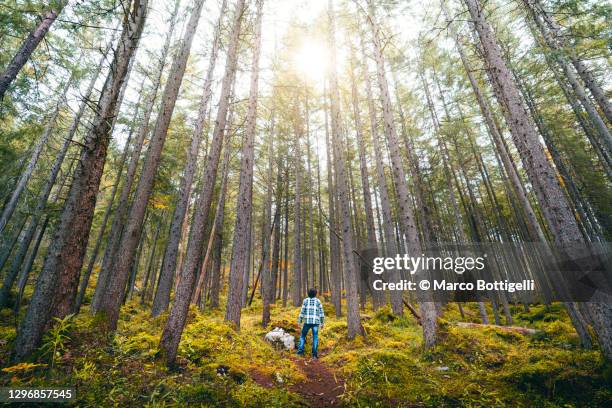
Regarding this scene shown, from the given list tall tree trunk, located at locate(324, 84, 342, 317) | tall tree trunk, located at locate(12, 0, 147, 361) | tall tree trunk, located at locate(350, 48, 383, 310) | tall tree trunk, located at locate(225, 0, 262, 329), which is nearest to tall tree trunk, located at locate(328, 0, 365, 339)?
tall tree trunk, located at locate(225, 0, 262, 329)

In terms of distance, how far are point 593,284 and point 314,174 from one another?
743 inches

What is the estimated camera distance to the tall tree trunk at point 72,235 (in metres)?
4.19

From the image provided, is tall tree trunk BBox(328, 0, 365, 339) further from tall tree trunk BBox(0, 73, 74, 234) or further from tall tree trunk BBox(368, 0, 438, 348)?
tall tree trunk BBox(0, 73, 74, 234)

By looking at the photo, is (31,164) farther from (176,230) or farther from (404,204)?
(404,204)

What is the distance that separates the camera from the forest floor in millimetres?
3680

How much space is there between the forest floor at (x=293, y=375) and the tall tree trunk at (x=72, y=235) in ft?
1.10

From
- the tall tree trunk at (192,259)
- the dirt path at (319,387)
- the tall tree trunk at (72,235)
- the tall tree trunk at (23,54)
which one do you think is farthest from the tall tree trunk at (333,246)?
the tall tree trunk at (23,54)

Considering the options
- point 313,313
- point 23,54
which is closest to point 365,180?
point 313,313

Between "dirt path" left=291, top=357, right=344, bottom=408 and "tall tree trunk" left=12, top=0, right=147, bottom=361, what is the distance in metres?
4.70

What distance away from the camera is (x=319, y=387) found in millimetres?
5270

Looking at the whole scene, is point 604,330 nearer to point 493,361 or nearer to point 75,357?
point 493,361

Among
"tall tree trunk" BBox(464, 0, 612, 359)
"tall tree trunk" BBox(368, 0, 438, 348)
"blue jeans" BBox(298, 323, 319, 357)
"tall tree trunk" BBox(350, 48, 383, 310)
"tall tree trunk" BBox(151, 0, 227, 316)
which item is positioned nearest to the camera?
"tall tree trunk" BBox(464, 0, 612, 359)

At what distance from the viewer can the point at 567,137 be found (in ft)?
56.1

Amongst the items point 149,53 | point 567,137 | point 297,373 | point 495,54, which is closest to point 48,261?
point 297,373
